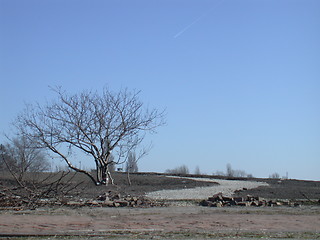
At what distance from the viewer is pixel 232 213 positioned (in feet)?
47.7

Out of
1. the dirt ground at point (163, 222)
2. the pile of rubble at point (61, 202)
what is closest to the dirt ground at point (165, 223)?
the dirt ground at point (163, 222)

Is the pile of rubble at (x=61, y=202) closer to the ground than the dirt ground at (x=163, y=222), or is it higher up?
higher up

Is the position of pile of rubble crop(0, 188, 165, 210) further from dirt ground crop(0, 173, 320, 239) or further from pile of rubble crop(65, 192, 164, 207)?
dirt ground crop(0, 173, 320, 239)

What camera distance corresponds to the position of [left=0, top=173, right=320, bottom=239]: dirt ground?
32.8 ft

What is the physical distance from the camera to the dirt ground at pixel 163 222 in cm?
999

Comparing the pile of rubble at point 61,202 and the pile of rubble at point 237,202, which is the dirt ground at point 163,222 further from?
the pile of rubble at point 237,202

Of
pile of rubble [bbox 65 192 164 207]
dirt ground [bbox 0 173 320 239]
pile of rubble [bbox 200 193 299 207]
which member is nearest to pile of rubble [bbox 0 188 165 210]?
pile of rubble [bbox 65 192 164 207]

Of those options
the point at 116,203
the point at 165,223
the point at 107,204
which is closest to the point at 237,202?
the point at 116,203

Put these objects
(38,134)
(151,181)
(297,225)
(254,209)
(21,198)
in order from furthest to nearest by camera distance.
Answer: (151,181), (38,134), (254,209), (21,198), (297,225)

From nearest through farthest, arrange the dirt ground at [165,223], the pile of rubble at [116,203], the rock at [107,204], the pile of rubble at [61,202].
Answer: the dirt ground at [165,223]
the pile of rubble at [61,202]
the pile of rubble at [116,203]
the rock at [107,204]

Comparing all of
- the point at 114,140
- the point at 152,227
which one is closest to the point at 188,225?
the point at 152,227

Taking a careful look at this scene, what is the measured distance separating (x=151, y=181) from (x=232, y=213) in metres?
14.2

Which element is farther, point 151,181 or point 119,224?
point 151,181

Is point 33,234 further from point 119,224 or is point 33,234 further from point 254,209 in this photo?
point 254,209
